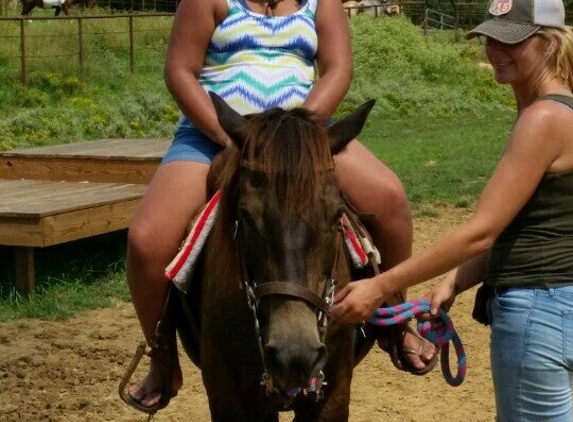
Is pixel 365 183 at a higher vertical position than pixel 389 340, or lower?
higher

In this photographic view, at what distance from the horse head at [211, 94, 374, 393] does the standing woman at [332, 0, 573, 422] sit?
24cm

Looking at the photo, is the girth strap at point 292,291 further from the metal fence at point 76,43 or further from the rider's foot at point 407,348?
the metal fence at point 76,43

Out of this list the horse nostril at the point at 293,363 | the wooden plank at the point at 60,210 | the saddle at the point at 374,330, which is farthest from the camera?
the wooden plank at the point at 60,210

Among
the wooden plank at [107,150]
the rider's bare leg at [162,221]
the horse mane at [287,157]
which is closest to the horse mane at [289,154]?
the horse mane at [287,157]

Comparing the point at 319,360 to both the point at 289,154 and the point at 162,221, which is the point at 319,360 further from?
the point at 162,221

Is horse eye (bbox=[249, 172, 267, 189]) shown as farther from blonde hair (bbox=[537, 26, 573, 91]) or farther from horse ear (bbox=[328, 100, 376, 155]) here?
blonde hair (bbox=[537, 26, 573, 91])

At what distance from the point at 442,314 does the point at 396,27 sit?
2728 cm

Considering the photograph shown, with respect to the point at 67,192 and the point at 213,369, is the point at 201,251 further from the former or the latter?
the point at 67,192

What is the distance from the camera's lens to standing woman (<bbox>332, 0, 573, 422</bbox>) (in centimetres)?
325

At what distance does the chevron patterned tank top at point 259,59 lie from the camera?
4.47 meters

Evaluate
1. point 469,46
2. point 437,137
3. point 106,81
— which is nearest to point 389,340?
point 437,137

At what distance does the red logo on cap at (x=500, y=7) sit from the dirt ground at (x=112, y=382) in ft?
10.7

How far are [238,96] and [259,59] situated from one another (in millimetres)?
190

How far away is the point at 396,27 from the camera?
1196 inches
